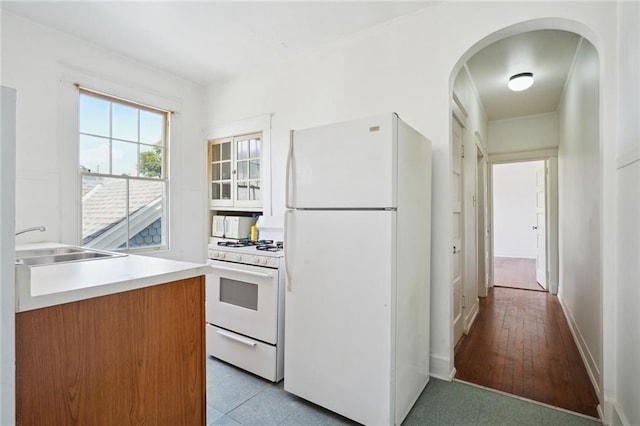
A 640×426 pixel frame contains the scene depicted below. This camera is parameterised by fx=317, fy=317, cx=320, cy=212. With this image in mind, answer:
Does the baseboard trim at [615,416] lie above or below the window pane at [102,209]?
below

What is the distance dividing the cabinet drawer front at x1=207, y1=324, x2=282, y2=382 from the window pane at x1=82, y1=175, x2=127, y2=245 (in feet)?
4.72

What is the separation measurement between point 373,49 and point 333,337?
221 centimetres

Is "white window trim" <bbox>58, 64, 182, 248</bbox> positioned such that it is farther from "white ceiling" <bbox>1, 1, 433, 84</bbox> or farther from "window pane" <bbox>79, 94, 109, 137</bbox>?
"white ceiling" <bbox>1, 1, 433, 84</bbox>

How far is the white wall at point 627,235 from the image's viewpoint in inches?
57.4

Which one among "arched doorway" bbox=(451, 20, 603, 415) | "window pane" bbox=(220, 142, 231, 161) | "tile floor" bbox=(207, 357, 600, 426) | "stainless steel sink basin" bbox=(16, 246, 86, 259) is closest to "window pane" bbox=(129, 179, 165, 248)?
"window pane" bbox=(220, 142, 231, 161)

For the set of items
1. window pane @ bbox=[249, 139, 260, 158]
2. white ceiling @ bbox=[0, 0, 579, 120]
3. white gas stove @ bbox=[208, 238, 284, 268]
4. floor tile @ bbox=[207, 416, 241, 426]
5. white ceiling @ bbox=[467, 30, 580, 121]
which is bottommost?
floor tile @ bbox=[207, 416, 241, 426]

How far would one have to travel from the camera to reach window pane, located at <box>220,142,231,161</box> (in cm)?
368

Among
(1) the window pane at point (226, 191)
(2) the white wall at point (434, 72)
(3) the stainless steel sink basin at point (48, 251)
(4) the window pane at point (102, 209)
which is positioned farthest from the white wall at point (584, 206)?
(4) the window pane at point (102, 209)

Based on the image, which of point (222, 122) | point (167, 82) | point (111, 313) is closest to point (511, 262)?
point (222, 122)

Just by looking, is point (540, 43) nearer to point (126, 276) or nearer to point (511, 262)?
point (126, 276)

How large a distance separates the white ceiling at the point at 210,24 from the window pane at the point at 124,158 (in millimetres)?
874

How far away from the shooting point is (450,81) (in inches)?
89.6

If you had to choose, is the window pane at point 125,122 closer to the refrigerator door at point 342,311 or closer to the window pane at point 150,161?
the window pane at point 150,161

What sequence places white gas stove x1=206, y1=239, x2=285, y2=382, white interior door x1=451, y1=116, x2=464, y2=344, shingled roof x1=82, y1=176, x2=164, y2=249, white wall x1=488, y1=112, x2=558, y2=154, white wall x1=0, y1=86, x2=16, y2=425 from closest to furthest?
white wall x1=0, y1=86, x2=16, y2=425 → white gas stove x1=206, y1=239, x2=285, y2=382 → white interior door x1=451, y1=116, x2=464, y2=344 → shingled roof x1=82, y1=176, x2=164, y2=249 → white wall x1=488, y1=112, x2=558, y2=154
